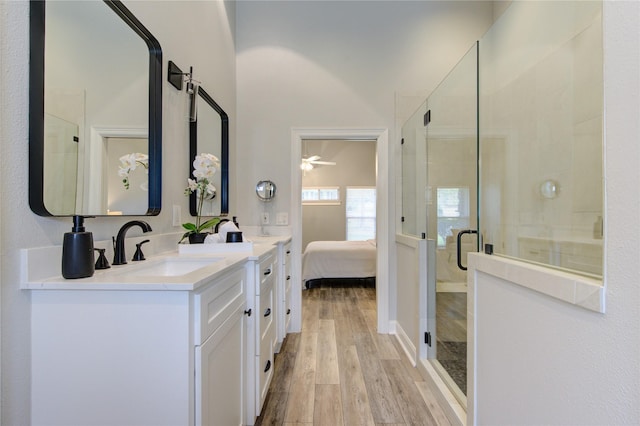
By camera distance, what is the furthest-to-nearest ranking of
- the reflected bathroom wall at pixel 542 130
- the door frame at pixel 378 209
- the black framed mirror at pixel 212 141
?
1. the door frame at pixel 378 209
2. the black framed mirror at pixel 212 141
3. the reflected bathroom wall at pixel 542 130

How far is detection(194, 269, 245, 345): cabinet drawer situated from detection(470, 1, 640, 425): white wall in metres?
1.05

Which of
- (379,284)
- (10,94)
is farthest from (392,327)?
(10,94)

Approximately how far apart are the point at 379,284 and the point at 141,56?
2.53m

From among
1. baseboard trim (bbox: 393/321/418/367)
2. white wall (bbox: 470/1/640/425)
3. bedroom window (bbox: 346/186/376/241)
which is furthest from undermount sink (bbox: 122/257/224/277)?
bedroom window (bbox: 346/186/376/241)

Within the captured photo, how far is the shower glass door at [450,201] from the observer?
203 centimetres

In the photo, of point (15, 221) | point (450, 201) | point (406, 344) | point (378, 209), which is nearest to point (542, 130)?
point (450, 201)

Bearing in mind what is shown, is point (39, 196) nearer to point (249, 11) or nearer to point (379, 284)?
point (379, 284)

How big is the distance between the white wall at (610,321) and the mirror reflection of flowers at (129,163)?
5.40ft

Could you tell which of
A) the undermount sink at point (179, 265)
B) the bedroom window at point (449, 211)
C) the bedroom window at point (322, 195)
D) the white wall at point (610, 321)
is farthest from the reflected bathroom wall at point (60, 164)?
the bedroom window at point (322, 195)

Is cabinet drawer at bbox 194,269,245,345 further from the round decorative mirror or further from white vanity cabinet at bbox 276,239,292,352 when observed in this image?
the round decorative mirror

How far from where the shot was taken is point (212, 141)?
2340 millimetres

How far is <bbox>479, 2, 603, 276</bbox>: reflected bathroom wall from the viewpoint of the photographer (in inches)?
57.1

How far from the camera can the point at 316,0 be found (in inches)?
116

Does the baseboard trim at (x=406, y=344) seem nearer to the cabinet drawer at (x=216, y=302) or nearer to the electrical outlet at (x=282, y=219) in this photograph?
the electrical outlet at (x=282, y=219)
